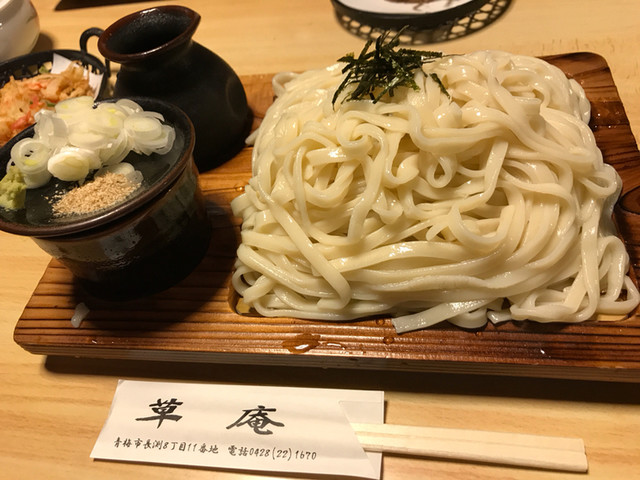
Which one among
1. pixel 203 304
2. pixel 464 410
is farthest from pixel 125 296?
pixel 464 410

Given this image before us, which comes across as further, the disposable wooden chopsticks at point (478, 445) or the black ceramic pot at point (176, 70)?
the black ceramic pot at point (176, 70)

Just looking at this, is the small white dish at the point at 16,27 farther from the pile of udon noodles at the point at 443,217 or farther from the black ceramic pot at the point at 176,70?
the pile of udon noodles at the point at 443,217

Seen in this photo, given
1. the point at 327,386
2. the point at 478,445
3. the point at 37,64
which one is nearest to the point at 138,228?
the point at 327,386

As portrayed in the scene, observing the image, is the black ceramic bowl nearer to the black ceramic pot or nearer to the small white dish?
the black ceramic pot

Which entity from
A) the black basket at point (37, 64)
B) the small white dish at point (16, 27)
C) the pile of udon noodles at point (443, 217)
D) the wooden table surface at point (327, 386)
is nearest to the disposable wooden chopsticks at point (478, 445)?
the wooden table surface at point (327, 386)

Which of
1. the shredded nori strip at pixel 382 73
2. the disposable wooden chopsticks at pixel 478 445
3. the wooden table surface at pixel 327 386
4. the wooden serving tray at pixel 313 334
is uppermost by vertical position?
the shredded nori strip at pixel 382 73

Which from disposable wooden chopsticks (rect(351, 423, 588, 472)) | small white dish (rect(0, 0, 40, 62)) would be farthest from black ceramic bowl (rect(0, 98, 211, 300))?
small white dish (rect(0, 0, 40, 62))

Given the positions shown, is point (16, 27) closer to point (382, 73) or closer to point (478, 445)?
point (382, 73)

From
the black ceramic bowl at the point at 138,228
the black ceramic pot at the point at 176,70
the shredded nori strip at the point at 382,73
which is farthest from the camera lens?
the black ceramic pot at the point at 176,70
